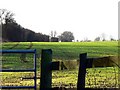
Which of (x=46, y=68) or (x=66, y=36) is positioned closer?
(x=46, y=68)

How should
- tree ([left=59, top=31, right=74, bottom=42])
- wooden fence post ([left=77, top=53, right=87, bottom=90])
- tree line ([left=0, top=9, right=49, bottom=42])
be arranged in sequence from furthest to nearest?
tree ([left=59, top=31, right=74, bottom=42]), tree line ([left=0, top=9, right=49, bottom=42]), wooden fence post ([left=77, top=53, right=87, bottom=90])

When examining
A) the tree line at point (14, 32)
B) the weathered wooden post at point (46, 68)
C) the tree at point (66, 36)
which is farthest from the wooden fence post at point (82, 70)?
the tree at point (66, 36)

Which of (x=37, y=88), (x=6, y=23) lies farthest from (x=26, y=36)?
(x=37, y=88)

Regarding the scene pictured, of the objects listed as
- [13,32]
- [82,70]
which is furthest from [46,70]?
[13,32]

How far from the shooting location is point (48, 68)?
604 cm

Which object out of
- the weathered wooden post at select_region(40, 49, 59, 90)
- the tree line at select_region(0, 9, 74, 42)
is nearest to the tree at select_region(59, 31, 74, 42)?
the tree line at select_region(0, 9, 74, 42)

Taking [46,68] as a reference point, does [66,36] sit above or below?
above

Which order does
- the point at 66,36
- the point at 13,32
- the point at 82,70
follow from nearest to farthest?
the point at 82,70, the point at 13,32, the point at 66,36

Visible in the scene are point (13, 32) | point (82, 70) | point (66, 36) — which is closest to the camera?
point (82, 70)

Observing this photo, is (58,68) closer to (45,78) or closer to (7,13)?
(45,78)

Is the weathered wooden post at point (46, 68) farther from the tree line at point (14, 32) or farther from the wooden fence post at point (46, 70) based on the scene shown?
the tree line at point (14, 32)

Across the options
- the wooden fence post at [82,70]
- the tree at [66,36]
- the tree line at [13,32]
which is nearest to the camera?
the wooden fence post at [82,70]

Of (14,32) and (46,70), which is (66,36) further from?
(46,70)

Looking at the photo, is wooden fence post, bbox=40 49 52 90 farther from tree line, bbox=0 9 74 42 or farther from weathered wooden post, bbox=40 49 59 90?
tree line, bbox=0 9 74 42
